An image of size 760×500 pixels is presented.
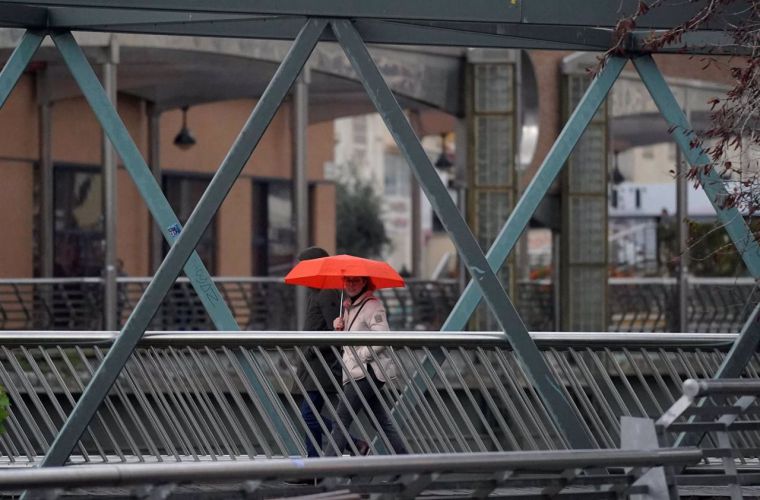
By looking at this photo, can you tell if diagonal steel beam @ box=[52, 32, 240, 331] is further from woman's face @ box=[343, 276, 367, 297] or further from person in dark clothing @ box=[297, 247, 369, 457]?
woman's face @ box=[343, 276, 367, 297]

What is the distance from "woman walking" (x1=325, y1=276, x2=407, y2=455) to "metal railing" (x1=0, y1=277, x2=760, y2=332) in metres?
9.34

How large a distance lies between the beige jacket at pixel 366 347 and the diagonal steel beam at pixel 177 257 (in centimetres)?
185

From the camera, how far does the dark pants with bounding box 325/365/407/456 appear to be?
417 inches

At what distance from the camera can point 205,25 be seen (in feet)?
32.5

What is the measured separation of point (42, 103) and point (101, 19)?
1618 centimetres

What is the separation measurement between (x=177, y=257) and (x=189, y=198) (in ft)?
76.6

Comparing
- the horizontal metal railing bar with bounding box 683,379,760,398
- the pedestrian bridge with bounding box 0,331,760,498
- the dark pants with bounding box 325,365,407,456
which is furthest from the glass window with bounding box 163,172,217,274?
the horizontal metal railing bar with bounding box 683,379,760,398

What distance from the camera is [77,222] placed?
2869cm

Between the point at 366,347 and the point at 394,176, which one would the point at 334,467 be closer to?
the point at 366,347

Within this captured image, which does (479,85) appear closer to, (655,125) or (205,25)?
(655,125)

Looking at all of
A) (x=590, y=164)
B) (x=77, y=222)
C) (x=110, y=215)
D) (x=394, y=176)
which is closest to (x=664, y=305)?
(x=590, y=164)

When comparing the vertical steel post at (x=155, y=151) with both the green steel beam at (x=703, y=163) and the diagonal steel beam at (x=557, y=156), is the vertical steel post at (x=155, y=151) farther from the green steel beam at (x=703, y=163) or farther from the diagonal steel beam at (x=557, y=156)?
the green steel beam at (x=703, y=163)

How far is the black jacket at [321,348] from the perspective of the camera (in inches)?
424

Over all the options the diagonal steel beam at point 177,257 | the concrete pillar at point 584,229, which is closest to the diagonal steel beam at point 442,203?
the diagonal steel beam at point 177,257
